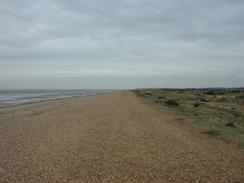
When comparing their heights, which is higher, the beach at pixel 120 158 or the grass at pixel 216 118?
the beach at pixel 120 158

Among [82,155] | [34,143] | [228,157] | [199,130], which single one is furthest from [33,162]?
[199,130]

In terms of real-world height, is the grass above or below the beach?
below

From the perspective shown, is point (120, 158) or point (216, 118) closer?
point (120, 158)

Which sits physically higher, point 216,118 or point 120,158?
point 120,158

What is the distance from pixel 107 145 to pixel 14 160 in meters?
3.16

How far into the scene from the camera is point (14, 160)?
7.98 meters

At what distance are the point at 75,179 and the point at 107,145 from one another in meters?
3.61

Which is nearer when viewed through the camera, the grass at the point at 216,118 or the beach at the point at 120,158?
the beach at the point at 120,158

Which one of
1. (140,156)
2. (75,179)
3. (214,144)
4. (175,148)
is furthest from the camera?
(214,144)

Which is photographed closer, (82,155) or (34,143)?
(82,155)

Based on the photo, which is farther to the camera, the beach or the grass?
the grass

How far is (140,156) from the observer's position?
8.27 m

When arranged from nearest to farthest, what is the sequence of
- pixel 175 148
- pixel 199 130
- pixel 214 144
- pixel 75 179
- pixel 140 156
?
pixel 75 179 → pixel 140 156 → pixel 175 148 → pixel 214 144 → pixel 199 130

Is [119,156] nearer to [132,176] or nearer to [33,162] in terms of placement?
[132,176]
